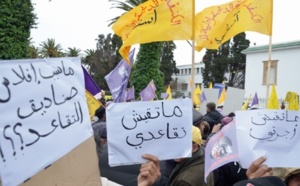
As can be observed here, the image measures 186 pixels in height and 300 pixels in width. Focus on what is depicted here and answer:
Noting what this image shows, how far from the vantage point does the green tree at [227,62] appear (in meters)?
55.7

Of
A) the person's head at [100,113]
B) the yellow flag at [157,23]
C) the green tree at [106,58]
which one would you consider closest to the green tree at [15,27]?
the person's head at [100,113]

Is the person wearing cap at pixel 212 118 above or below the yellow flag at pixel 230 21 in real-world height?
below

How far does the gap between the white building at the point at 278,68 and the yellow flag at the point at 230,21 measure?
30.1 metres

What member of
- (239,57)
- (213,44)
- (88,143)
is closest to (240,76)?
(239,57)

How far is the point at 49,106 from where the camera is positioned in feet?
5.57

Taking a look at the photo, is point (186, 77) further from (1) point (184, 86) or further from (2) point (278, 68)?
(2) point (278, 68)

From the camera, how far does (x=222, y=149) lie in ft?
8.20

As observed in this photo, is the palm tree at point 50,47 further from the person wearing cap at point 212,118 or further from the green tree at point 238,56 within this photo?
the person wearing cap at point 212,118

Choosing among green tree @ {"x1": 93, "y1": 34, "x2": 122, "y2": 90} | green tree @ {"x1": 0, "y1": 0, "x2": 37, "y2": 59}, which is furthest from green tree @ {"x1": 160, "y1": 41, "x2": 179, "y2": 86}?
green tree @ {"x1": 0, "y1": 0, "x2": 37, "y2": 59}

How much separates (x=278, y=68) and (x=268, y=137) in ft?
115

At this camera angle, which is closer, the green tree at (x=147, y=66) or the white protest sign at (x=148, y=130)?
the white protest sign at (x=148, y=130)

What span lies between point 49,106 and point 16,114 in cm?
20

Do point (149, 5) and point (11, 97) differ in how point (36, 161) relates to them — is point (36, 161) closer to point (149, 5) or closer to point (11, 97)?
point (11, 97)

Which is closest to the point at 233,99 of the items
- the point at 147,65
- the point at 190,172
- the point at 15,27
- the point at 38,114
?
the point at 190,172
